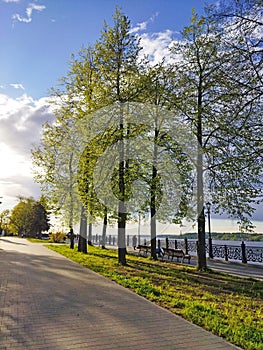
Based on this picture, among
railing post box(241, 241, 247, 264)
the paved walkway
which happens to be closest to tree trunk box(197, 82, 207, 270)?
the paved walkway

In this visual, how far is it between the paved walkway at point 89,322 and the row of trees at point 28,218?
52.2 metres

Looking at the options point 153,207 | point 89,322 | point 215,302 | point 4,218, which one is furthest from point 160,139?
point 4,218

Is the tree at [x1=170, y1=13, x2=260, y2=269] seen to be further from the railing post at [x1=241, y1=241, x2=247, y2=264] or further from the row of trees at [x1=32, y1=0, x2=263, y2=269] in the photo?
the railing post at [x1=241, y1=241, x2=247, y2=264]

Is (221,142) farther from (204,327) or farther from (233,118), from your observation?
(204,327)

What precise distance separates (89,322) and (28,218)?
191 feet

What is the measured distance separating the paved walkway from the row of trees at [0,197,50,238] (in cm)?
5218

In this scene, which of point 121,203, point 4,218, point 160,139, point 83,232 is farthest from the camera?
point 4,218

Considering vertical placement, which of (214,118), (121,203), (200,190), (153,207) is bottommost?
(121,203)

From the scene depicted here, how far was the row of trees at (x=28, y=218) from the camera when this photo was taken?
59344 millimetres

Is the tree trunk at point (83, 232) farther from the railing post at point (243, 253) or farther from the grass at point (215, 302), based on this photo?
the railing post at point (243, 253)

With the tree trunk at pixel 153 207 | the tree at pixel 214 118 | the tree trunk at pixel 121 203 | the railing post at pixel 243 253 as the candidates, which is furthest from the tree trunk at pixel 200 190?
the railing post at pixel 243 253

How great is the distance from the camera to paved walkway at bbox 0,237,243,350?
4.23 metres

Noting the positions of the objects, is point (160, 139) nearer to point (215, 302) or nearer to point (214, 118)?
point (214, 118)

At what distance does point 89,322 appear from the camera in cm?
512
